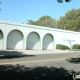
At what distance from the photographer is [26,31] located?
106 feet

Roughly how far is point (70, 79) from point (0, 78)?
3.13 metres

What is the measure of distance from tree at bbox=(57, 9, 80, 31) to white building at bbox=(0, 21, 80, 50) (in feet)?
54.3

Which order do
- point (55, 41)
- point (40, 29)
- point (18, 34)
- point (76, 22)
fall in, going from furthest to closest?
point (76, 22), point (55, 41), point (40, 29), point (18, 34)

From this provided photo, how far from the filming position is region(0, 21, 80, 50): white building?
96.5 feet

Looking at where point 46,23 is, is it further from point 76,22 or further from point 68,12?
point 76,22

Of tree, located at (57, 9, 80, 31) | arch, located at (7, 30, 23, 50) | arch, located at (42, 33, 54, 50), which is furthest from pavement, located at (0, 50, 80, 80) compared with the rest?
tree, located at (57, 9, 80, 31)

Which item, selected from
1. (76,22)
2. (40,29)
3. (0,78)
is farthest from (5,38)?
(76,22)

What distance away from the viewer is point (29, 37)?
3381cm

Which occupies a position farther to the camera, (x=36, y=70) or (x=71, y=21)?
(x=71, y=21)

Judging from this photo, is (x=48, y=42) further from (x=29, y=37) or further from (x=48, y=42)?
(x=29, y=37)

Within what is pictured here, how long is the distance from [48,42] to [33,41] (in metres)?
3.88

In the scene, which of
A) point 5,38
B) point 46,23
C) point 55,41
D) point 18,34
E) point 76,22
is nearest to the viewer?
point 5,38

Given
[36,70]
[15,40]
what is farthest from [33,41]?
[36,70]

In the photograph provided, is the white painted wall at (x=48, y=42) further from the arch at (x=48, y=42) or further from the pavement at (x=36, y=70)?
the pavement at (x=36, y=70)
